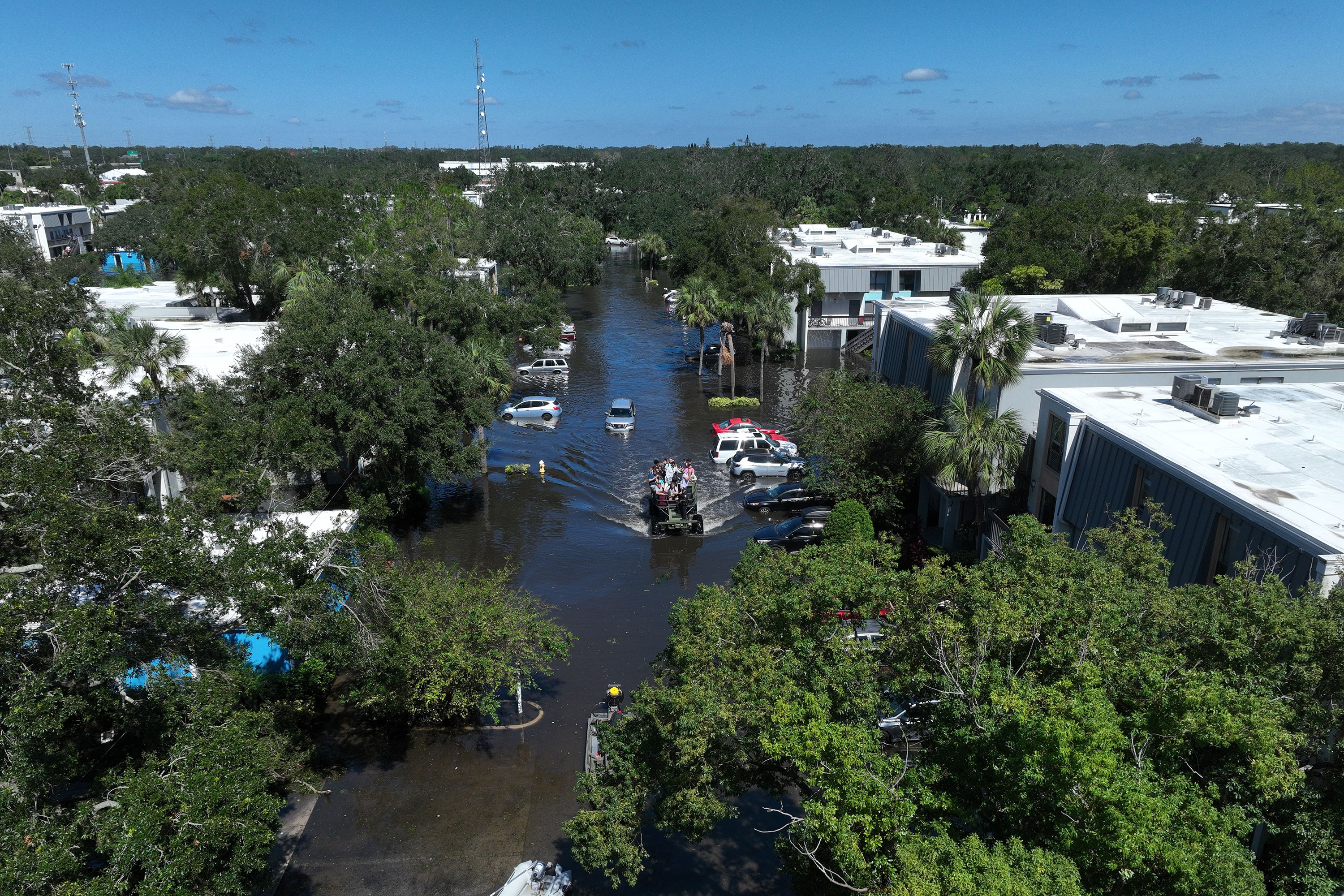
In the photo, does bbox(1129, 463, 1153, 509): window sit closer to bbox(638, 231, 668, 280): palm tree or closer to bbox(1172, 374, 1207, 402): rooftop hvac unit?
bbox(1172, 374, 1207, 402): rooftop hvac unit

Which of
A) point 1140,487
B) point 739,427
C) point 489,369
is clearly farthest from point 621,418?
point 1140,487

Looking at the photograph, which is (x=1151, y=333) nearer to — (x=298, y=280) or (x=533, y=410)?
(x=533, y=410)

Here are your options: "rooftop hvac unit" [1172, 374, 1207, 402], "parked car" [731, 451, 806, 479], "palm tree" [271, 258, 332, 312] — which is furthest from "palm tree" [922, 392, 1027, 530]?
"palm tree" [271, 258, 332, 312]

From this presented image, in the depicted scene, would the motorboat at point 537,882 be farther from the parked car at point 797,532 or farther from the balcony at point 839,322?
the balcony at point 839,322

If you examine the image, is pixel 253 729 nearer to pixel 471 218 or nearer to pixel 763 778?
pixel 763 778

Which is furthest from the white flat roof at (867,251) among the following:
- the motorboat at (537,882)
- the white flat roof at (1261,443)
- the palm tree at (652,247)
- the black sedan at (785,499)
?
the motorboat at (537,882)

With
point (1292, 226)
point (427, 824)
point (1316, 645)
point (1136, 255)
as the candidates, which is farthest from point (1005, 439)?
point (1292, 226)

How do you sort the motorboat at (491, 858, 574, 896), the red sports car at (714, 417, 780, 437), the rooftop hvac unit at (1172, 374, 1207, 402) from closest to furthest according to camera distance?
the motorboat at (491, 858, 574, 896), the rooftop hvac unit at (1172, 374, 1207, 402), the red sports car at (714, 417, 780, 437)
